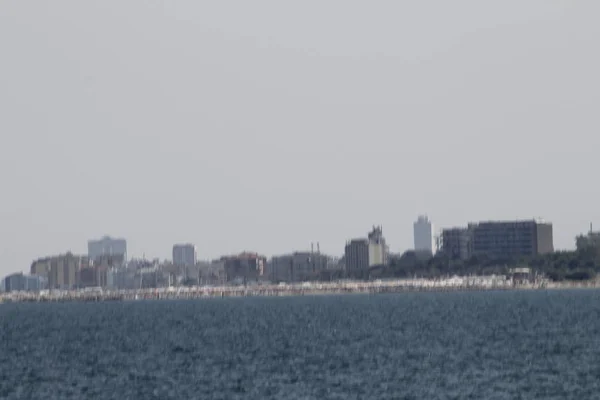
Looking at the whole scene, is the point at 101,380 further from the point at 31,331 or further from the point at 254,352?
the point at 31,331

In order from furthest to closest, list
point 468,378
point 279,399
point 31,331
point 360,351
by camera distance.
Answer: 1. point 31,331
2. point 360,351
3. point 468,378
4. point 279,399

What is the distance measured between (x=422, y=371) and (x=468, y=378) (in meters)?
4.33

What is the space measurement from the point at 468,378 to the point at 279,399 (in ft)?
28.7

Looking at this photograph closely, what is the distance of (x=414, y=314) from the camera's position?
131500mm

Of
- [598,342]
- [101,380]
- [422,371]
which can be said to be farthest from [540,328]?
[101,380]

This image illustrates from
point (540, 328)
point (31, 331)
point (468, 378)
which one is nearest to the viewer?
point (468, 378)

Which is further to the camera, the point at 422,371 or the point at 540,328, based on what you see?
the point at 540,328

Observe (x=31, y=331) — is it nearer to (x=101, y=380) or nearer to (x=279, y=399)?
(x=101, y=380)

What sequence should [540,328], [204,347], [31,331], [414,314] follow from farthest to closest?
[414,314] → [31,331] → [540,328] → [204,347]

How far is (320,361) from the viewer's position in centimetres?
7031

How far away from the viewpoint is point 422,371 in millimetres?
63438

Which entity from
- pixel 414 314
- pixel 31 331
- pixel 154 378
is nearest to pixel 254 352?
pixel 154 378

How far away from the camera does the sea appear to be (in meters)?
57.2

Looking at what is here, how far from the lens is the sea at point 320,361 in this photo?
5725 centimetres
